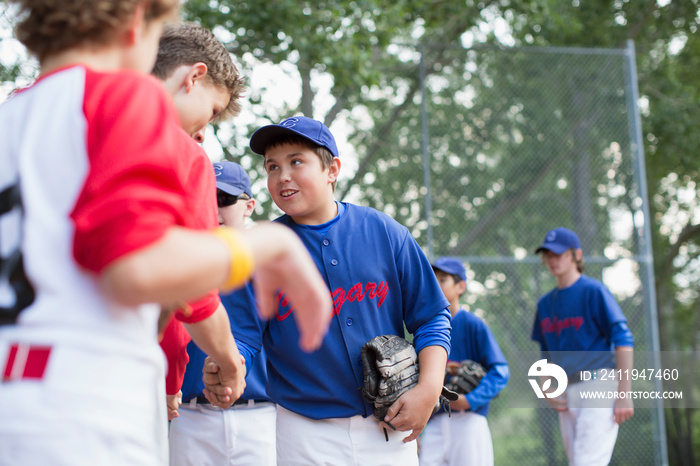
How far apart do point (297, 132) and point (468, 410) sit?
3.13 meters

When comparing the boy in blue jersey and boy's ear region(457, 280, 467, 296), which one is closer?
the boy in blue jersey

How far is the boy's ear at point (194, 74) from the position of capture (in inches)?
77.7

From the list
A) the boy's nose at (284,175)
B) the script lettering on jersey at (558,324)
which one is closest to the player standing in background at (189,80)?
the boy's nose at (284,175)

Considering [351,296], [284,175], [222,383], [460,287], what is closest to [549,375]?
[460,287]

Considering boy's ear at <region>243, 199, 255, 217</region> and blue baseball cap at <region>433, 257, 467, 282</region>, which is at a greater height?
boy's ear at <region>243, 199, 255, 217</region>

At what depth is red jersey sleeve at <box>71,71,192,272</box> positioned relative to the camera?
3.22ft

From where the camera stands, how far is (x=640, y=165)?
748cm

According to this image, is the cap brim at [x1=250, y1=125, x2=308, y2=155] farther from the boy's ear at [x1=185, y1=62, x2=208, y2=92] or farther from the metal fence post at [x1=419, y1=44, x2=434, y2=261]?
A: the metal fence post at [x1=419, y1=44, x2=434, y2=261]

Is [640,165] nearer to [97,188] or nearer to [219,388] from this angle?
[219,388]

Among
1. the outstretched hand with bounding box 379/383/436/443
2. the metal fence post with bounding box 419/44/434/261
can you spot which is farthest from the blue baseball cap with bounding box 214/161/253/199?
the metal fence post with bounding box 419/44/434/261

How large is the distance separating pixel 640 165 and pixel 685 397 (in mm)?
6099

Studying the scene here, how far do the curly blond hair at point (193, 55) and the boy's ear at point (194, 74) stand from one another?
41 mm

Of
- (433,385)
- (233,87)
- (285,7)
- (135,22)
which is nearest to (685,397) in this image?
(285,7)

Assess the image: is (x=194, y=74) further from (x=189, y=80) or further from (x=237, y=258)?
(x=237, y=258)
